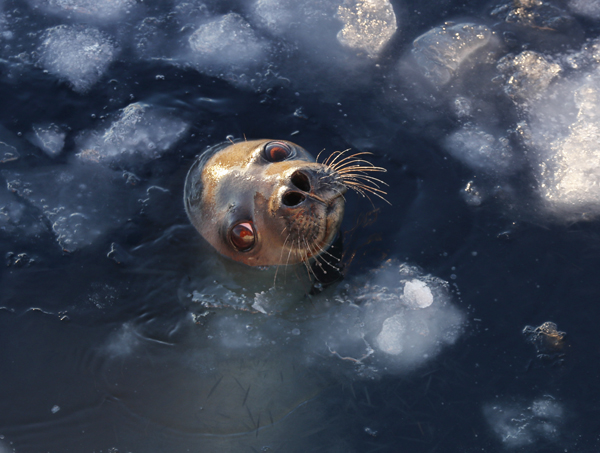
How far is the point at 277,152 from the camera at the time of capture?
405 centimetres

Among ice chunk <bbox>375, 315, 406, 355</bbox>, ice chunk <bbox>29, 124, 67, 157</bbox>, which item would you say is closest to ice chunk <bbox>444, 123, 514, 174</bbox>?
ice chunk <bbox>375, 315, 406, 355</bbox>

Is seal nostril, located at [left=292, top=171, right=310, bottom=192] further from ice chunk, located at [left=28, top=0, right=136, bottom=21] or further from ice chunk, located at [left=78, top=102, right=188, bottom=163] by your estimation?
ice chunk, located at [left=28, top=0, right=136, bottom=21]

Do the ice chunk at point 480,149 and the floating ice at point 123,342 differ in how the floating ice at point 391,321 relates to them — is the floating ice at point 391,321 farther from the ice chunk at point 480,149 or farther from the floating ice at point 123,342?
the floating ice at point 123,342

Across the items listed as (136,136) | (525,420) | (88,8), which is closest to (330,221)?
(525,420)

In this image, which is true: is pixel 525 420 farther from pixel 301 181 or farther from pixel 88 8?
pixel 88 8

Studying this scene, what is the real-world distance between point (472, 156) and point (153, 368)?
330cm

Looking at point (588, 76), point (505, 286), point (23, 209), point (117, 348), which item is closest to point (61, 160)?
point (23, 209)

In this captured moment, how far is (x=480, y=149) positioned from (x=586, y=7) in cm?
209

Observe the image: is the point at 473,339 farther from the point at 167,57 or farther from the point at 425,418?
the point at 167,57

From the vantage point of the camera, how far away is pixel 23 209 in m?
4.90

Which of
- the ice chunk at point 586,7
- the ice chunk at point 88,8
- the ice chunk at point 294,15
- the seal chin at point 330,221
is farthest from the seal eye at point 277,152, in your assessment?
the ice chunk at point 586,7

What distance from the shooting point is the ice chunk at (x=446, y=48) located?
5258 mm

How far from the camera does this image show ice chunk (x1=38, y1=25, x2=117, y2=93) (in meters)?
5.64

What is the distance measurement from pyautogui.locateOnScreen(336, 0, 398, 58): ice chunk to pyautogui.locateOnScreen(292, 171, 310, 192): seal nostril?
239 cm
